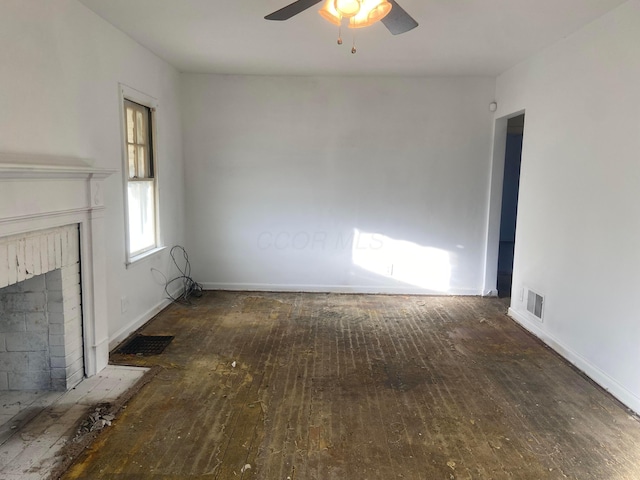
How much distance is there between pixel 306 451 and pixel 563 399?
1827 millimetres

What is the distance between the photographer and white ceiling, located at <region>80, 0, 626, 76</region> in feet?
10.2

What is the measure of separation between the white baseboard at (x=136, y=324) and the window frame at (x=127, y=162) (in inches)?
22.4

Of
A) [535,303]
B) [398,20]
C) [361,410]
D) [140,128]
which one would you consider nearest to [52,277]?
[140,128]

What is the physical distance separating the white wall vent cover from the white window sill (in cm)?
378

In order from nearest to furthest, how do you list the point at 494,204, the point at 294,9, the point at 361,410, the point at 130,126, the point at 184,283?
the point at 294,9 < the point at 361,410 < the point at 130,126 < the point at 494,204 < the point at 184,283

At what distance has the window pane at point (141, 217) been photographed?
13.9ft

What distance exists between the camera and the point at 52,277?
9.31 ft

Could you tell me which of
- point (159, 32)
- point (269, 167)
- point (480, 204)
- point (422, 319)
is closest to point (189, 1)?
point (159, 32)

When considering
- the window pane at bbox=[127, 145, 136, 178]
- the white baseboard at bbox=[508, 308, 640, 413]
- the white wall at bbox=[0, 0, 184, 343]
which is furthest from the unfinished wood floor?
the window pane at bbox=[127, 145, 136, 178]

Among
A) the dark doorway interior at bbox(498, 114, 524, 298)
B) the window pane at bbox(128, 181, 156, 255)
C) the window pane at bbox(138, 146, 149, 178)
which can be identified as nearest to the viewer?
the window pane at bbox(128, 181, 156, 255)

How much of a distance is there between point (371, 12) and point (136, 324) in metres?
3.35

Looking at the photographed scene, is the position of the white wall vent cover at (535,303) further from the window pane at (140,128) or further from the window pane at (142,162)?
the window pane at (140,128)

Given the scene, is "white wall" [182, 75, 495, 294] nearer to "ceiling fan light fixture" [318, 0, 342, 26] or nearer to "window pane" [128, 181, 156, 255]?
"window pane" [128, 181, 156, 255]

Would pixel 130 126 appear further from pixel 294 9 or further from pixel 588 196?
pixel 588 196
